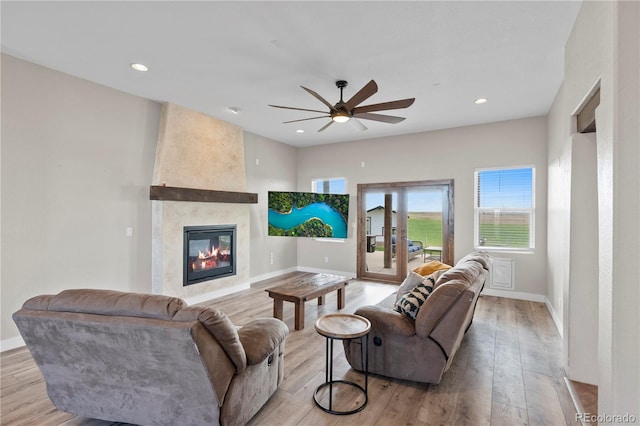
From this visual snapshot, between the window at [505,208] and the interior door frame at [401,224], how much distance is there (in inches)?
17.7

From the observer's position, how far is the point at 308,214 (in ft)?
21.4

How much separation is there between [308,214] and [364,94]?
3.86 meters

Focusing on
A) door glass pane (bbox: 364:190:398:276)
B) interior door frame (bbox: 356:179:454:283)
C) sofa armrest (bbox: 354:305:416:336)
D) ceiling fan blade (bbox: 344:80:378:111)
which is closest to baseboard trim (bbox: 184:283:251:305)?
interior door frame (bbox: 356:179:454:283)

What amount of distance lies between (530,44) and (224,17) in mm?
2811

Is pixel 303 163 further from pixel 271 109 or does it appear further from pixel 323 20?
pixel 323 20

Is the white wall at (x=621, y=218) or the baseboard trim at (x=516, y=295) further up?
the white wall at (x=621, y=218)

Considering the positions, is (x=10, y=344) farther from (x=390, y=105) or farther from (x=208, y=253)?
(x=390, y=105)

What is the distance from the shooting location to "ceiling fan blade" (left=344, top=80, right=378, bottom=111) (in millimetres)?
2703

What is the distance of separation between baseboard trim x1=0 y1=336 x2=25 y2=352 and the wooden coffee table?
8.78 feet

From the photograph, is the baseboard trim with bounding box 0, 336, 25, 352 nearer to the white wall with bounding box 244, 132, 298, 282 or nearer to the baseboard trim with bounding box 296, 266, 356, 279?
the white wall with bounding box 244, 132, 298, 282

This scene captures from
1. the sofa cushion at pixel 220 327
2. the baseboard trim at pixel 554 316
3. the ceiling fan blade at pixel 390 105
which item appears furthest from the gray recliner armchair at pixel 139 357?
the baseboard trim at pixel 554 316

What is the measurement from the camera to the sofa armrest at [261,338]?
1966mm

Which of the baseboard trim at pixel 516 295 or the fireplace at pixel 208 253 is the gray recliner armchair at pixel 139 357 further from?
the baseboard trim at pixel 516 295

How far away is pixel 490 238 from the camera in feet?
17.6
